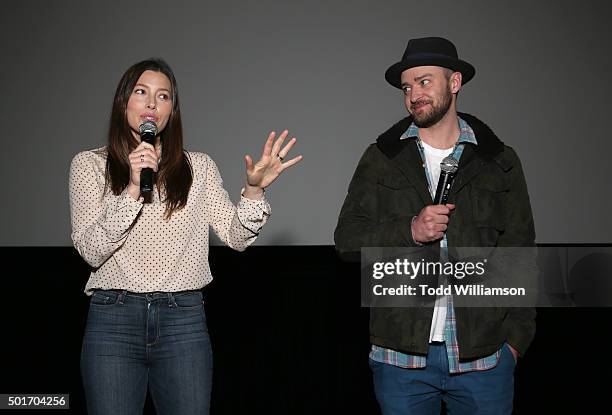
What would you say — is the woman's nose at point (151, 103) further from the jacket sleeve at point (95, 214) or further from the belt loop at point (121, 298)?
the belt loop at point (121, 298)

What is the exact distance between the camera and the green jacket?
1.79m

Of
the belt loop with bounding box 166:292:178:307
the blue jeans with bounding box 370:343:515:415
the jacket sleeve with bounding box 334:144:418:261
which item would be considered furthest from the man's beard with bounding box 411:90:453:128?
the belt loop with bounding box 166:292:178:307

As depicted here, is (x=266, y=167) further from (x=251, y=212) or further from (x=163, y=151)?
(x=163, y=151)

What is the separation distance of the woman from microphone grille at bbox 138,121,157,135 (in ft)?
0.07

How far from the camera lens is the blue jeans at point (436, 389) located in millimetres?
1772

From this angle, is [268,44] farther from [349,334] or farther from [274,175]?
[274,175]

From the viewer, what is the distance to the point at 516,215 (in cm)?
195

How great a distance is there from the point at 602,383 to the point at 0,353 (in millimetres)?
2895

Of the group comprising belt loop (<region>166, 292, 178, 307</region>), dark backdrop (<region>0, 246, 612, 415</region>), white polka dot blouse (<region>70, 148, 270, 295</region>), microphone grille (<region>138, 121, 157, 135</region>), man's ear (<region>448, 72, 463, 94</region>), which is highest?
man's ear (<region>448, 72, 463, 94</region>)

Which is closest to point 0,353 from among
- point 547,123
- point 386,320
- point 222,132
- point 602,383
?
point 222,132

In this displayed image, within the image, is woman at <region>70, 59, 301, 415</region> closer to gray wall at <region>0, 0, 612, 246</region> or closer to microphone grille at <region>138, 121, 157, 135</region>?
microphone grille at <region>138, 121, 157, 135</region>

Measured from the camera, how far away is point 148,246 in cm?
171

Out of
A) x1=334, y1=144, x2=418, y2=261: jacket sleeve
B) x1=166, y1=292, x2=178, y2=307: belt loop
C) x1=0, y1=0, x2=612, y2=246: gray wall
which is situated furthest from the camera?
x1=0, y1=0, x2=612, y2=246: gray wall

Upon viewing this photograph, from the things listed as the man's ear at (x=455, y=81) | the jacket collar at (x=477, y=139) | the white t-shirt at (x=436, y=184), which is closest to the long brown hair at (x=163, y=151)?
the jacket collar at (x=477, y=139)
